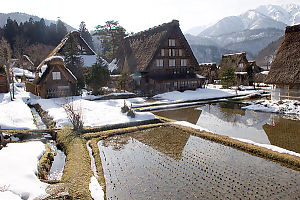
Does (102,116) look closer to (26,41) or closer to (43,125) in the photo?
(43,125)

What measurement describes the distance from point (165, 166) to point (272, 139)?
6996 millimetres

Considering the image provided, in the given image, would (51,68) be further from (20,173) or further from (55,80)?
(20,173)

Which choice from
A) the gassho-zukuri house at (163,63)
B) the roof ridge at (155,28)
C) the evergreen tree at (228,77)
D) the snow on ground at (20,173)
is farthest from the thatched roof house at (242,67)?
the snow on ground at (20,173)

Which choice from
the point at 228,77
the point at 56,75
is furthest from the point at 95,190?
the point at 228,77

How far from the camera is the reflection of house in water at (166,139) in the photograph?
1081 centimetres

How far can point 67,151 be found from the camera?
35.3 feet

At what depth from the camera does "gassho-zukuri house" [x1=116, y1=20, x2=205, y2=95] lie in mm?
32750

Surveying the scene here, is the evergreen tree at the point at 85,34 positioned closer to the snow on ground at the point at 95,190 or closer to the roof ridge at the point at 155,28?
the roof ridge at the point at 155,28

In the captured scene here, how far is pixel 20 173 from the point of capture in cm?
707

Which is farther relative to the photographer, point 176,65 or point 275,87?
point 176,65

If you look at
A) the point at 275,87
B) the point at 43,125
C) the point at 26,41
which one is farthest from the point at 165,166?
the point at 26,41

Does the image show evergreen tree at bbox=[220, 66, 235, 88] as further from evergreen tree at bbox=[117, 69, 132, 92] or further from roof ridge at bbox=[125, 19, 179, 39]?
evergreen tree at bbox=[117, 69, 132, 92]

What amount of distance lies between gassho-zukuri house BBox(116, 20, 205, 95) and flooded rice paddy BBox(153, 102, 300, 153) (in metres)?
12.0

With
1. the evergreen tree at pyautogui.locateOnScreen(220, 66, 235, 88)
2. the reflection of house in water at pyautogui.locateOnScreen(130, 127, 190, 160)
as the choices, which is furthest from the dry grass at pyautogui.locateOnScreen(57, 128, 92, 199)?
the evergreen tree at pyautogui.locateOnScreen(220, 66, 235, 88)
